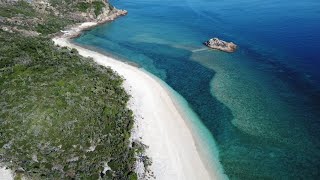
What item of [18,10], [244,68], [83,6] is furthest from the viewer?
[83,6]

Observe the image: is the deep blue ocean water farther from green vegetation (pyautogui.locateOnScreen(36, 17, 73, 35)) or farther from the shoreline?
green vegetation (pyautogui.locateOnScreen(36, 17, 73, 35))

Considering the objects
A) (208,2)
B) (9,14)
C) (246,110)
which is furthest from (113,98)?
(208,2)

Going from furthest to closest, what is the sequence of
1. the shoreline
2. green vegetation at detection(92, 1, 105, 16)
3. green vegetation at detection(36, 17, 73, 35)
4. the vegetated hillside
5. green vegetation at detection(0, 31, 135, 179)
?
green vegetation at detection(92, 1, 105, 16) → green vegetation at detection(36, 17, 73, 35) → the shoreline → green vegetation at detection(0, 31, 135, 179) → the vegetated hillside

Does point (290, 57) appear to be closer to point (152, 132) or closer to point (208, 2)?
point (152, 132)

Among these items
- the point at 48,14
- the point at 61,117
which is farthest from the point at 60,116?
the point at 48,14

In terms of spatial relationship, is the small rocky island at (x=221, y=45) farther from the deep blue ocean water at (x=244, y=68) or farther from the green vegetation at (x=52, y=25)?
the green vegetation at (x=52, y=25)

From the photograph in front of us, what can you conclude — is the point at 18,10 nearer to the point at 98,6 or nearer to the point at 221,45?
the point at 98,6

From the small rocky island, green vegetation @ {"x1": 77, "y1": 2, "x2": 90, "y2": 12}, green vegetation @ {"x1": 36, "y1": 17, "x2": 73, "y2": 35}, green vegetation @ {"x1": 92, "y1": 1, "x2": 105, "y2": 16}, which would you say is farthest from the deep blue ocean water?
green vegetation @ {"x1": 77, "y1": 2, "x2": 90, "y2": 12}
